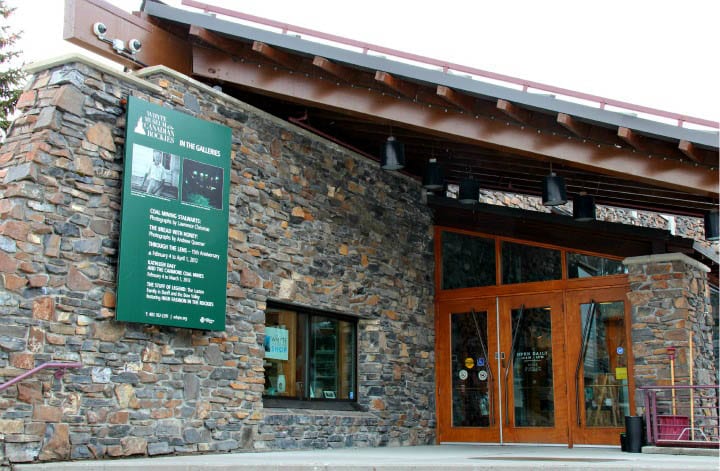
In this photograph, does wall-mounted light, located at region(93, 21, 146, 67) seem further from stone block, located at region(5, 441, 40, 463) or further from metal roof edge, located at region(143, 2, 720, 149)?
stone block, located at region(5, 441, 40, 463)

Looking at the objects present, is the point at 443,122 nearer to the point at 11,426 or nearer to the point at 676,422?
the point at 676,422

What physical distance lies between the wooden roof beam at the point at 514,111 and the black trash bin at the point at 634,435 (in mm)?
3741

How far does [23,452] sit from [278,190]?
4156 millimetres

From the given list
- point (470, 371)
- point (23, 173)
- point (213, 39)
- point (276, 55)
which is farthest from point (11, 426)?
point (470, 371)

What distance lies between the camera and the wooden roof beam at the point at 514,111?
8.78 m

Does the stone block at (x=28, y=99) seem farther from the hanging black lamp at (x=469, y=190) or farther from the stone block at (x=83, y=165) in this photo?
the hanging black lamp at (x=469, y=190)

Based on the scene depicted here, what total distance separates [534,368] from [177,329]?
214 inches

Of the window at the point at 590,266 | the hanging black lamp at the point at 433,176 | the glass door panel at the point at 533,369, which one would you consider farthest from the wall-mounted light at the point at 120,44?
the window at the point at 590,266

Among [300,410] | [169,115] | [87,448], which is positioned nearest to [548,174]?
[300,410]

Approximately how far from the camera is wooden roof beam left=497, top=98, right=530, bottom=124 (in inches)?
346

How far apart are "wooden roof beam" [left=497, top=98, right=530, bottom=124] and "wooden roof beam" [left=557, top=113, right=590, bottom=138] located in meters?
0.39

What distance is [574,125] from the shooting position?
29.0ft

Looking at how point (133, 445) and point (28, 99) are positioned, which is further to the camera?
point (28, 99)

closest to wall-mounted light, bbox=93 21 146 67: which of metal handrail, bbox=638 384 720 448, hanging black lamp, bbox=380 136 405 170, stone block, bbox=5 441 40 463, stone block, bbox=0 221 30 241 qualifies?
stone block, bbox=0 221 30 241
